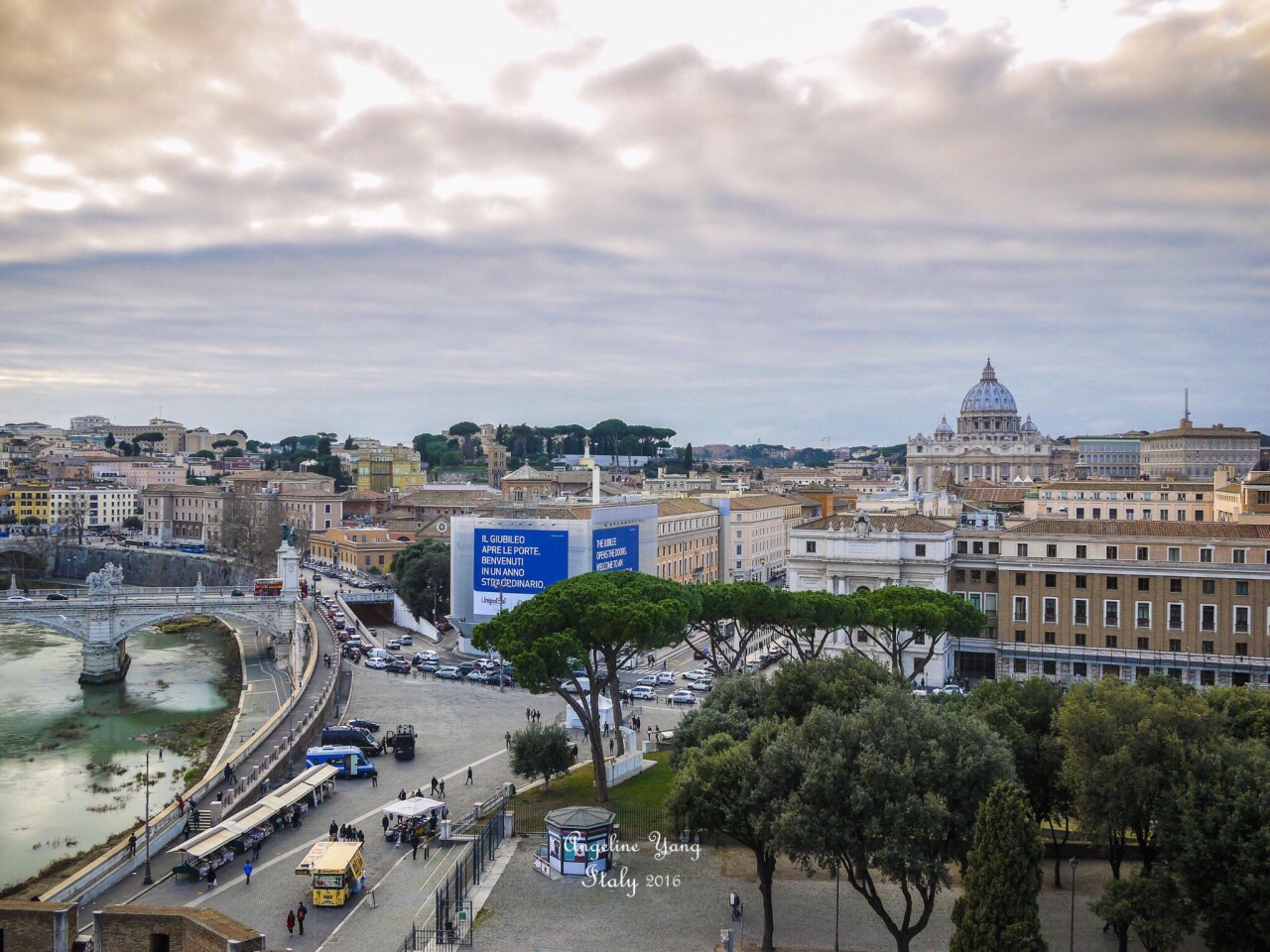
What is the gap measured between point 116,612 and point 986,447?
4448 inches

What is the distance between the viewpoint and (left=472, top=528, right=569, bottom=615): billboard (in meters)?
47.4

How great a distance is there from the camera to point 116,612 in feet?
151

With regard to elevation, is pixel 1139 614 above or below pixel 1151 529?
below

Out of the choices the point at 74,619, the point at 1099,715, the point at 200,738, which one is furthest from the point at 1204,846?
the point at 74,619

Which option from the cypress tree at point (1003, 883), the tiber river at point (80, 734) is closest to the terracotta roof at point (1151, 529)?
the cypress tree at point (1003, 883)

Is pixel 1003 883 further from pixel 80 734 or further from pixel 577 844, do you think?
pixel 80 734

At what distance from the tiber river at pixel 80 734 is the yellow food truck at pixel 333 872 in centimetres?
463

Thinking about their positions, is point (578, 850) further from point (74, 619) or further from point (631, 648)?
point (74, 619)

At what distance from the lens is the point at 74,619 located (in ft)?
150

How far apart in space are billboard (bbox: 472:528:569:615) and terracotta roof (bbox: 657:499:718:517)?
11713mm

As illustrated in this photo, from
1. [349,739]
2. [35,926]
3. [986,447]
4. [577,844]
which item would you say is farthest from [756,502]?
[986,447]

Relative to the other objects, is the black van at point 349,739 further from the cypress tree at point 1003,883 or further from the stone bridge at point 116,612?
the cypress tree at point 1003,883

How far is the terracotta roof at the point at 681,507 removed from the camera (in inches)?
2379

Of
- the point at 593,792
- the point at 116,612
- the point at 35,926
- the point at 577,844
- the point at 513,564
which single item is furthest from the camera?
the point at 513,564
